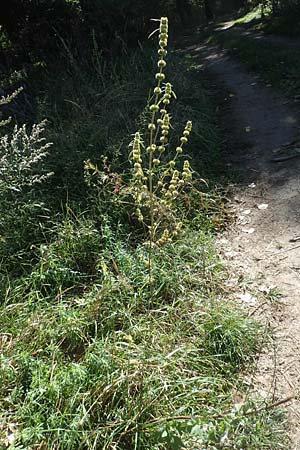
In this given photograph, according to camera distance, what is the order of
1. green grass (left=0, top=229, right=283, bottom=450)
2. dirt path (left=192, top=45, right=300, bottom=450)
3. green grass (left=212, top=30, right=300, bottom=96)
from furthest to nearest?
green grass (left=212, top=30, right=300, bottom=96)
dirt path (left=192, top=45, right=300, bottom=450)
green grass (left=0, top=229, right=283, bottom=450)

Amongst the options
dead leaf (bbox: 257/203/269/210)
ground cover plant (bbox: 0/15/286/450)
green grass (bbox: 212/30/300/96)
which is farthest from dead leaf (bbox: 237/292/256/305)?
green grass (bbox: 212/30/300/96)

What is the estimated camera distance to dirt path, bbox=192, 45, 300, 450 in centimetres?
220

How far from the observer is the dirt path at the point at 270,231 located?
220 cm

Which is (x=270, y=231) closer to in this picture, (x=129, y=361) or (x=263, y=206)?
(x=263, y=206)

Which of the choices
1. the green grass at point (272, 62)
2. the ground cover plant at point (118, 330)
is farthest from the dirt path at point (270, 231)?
the green grass at point (272, 62)

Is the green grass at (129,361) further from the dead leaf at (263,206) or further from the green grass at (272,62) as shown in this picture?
the green grass at (272,62)

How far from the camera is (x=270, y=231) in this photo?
11.0 feet

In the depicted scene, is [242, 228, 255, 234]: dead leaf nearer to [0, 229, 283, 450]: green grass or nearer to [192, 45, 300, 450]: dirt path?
[192, 45, 300, 450]: dirt path

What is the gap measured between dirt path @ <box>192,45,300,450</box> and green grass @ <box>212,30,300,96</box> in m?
0.65

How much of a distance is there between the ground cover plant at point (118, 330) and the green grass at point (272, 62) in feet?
13.3

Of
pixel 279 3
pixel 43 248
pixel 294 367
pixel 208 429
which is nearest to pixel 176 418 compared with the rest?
pixel 208 429

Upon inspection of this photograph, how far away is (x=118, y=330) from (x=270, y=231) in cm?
159

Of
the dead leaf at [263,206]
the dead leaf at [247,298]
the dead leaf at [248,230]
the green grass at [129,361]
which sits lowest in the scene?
the dead leaf at [263,206]

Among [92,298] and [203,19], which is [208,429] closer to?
[92,298]
